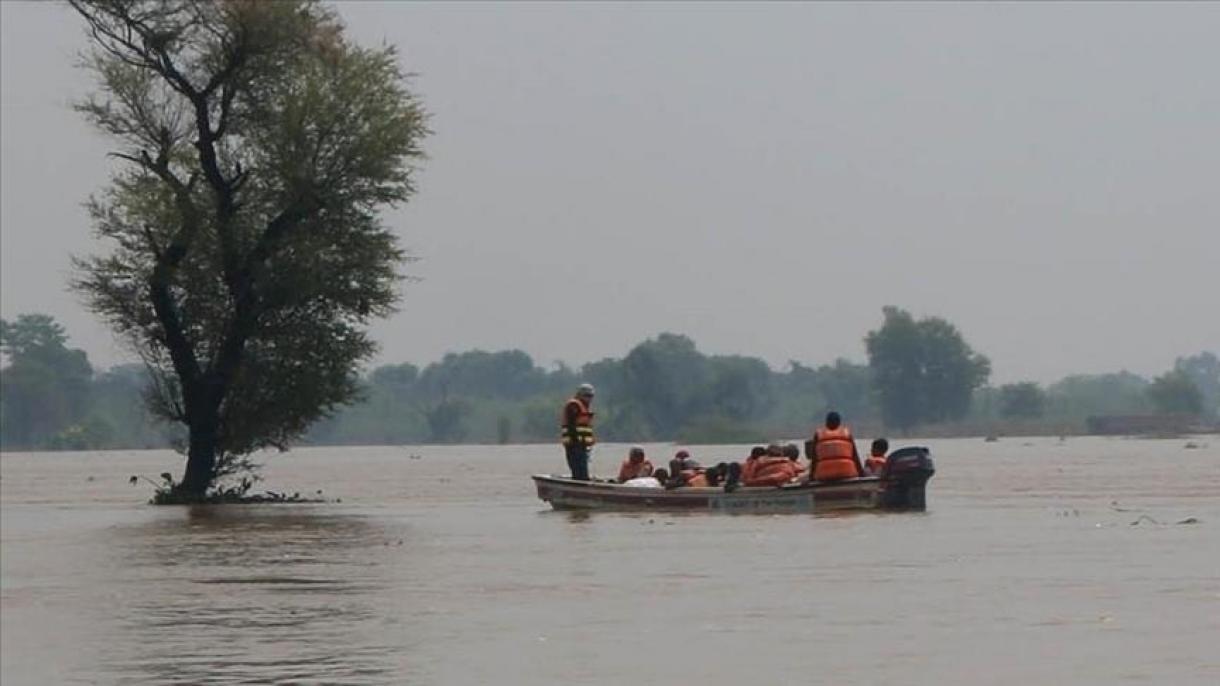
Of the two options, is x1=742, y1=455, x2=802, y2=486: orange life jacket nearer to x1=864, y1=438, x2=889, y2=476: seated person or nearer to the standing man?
x1=864, y1=438, x2=889, y2=476: seated person

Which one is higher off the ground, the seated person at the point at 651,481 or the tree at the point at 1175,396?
the tree at the point at 1175,396

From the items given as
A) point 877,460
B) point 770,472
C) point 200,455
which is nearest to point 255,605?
point 770,472

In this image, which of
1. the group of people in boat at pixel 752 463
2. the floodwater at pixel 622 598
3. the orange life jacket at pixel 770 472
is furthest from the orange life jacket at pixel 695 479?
the floodwater at pixel 622 598

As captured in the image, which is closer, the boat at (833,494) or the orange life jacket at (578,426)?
the boat at (833,494)

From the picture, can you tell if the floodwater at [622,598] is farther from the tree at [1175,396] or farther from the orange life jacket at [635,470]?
the tree at [1175,396]

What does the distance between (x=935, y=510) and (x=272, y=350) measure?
12862 mm

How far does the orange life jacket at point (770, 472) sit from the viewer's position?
35.9 meters

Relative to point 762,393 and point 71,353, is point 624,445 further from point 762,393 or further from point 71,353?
point 71,353

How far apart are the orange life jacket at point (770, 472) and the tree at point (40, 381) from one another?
51846 millimetres

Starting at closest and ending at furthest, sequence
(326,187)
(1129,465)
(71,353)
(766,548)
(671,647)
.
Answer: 1. (671,647)
2. (766,548)
3. (326,187)
4. (1129,465)
5. (71,353)

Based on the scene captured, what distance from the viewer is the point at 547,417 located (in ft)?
486

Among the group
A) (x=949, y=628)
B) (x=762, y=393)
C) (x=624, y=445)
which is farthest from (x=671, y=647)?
(x=762, y=393)

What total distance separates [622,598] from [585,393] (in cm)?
1599

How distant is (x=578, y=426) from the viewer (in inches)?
1513
